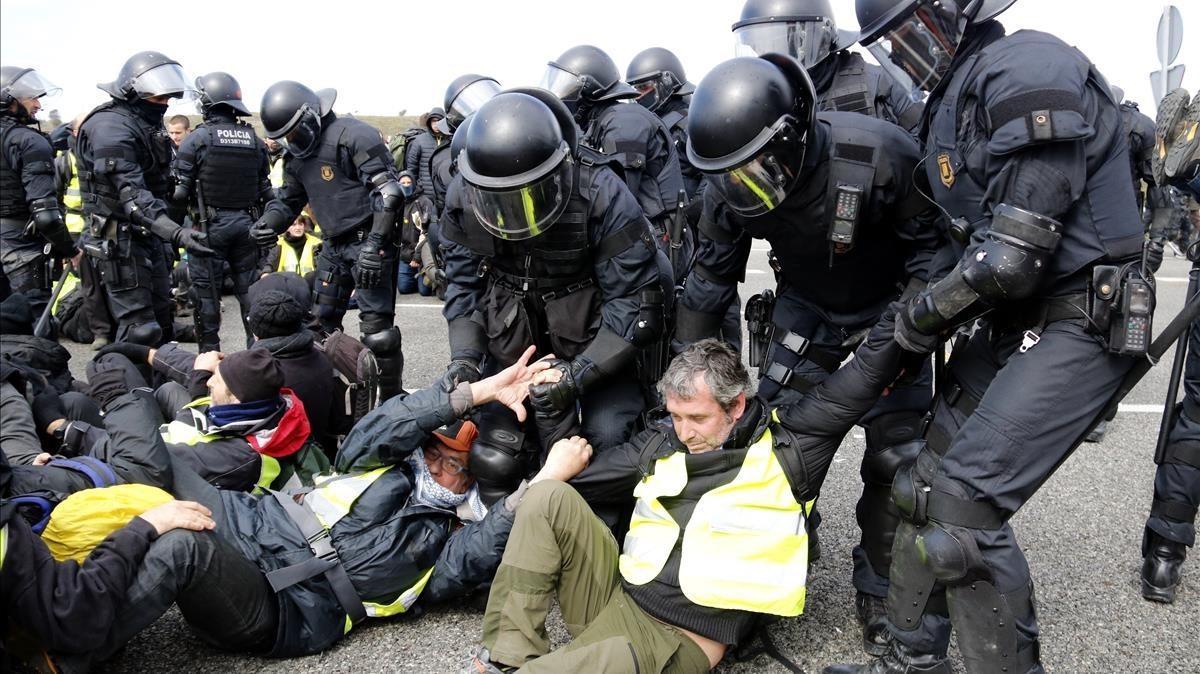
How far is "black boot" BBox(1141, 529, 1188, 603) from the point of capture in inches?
123

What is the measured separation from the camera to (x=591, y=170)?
334cm

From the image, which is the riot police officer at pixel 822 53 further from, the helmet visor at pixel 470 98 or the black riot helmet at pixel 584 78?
the helmet visor at pixel 470 98

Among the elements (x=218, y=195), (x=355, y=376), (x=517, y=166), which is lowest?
(x=355, y=376)

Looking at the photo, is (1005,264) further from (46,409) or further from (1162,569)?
(46,409)

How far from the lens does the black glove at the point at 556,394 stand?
316 cm

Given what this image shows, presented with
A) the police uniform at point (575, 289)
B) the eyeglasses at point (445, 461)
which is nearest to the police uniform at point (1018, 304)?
the police uniform at point (575, 289)

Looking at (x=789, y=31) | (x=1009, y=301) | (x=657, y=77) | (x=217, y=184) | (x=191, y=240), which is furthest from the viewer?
(x=217, y=184)

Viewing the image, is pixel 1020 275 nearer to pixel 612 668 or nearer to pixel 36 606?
pixel 612 668

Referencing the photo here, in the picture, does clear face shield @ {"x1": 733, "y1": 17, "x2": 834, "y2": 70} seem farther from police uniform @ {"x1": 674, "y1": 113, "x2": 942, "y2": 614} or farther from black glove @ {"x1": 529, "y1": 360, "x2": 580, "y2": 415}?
black glove @ {"x1": 529, "y1": 360, "x2": 580, "y2": 415}

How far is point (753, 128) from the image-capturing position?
2543mm

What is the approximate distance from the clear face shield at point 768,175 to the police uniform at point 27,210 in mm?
5720

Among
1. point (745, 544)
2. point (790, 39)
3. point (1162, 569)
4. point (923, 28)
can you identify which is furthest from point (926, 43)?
point (1162, 569)

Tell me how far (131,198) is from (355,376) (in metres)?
2.57

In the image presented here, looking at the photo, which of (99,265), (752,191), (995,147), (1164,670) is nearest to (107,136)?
(99,265)
